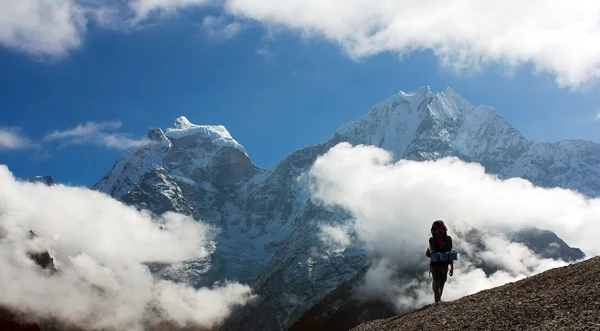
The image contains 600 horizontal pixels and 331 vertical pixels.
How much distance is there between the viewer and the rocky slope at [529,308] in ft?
77.8

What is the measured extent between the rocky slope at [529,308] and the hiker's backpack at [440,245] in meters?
2.51

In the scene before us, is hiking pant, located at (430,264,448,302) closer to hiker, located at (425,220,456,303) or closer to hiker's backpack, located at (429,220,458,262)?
hiker, located at (425,220,456,303)

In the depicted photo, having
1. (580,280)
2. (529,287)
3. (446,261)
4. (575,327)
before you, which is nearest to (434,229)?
(446,261)

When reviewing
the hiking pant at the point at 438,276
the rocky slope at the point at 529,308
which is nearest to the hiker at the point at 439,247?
the hiking pant at the point at 438,276

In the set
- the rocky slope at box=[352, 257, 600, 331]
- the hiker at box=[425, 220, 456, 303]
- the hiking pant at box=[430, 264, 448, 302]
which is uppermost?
the hiker at box=[425, 220, 456, 303]

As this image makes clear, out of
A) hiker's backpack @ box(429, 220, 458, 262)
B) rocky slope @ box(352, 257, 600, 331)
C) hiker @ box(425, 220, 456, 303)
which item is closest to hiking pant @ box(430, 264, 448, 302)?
hiker @ box(425, 220, 456, 303)

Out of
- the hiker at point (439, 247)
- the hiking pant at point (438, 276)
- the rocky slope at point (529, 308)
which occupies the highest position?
the hiker at point (439, 247)

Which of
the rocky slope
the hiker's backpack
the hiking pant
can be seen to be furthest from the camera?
the hiking pant

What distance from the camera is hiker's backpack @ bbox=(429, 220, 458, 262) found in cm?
3506

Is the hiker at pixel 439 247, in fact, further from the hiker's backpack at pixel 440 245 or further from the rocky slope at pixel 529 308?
the rocky slope at pixel 529 308

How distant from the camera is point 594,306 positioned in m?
24.0

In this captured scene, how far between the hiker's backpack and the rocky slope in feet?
8.23

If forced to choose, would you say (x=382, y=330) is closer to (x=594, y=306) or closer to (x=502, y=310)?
(x=502, y=310)

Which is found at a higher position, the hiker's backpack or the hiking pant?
the hiker's backpack
